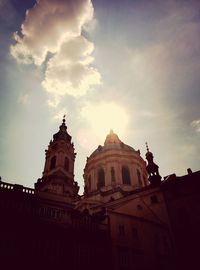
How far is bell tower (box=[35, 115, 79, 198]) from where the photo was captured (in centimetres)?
3853

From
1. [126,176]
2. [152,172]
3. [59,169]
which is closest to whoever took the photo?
[152,172]

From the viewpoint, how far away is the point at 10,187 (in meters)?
19.8

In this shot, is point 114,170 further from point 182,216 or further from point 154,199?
point 182,216

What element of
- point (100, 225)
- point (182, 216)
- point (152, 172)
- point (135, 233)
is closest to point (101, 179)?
point (152, 172)

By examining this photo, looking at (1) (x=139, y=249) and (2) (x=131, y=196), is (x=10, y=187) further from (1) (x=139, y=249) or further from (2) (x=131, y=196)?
(2) (x=131, y=196)

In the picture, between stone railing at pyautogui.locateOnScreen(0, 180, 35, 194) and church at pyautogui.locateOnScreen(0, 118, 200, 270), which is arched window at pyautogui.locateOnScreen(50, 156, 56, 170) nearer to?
church at pyautogui.locateOnScreen(0, 118, 200, 270)

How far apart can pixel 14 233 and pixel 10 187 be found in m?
5.36

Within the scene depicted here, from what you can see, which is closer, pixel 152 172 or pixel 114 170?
pixel 152 172

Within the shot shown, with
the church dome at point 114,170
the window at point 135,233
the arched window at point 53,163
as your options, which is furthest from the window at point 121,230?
the arched window at point 53,163

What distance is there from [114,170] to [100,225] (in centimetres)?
2378

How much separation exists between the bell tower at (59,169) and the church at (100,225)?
175 mm

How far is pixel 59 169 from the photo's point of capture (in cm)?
4041

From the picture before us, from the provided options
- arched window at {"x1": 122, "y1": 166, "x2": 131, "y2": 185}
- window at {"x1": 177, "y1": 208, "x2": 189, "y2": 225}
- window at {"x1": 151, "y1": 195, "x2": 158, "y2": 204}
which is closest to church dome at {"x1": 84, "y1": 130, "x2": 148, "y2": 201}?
arched window at {"x1": 122, "y1": 166, "x2": 131, "y2": 185}

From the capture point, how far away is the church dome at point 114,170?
42.4 meters
